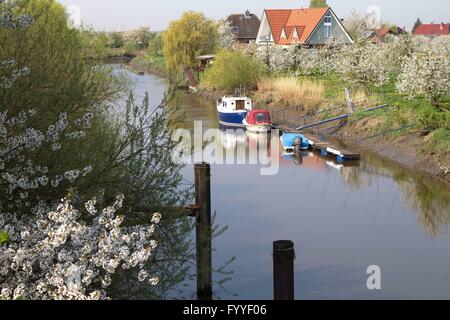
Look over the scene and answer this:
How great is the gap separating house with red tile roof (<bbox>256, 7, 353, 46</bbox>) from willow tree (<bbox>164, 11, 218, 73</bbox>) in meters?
6.23

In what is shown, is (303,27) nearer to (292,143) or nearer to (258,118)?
(258,118)

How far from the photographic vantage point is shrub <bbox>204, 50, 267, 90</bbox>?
49281 millimetres

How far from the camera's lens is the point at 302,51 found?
53.1m

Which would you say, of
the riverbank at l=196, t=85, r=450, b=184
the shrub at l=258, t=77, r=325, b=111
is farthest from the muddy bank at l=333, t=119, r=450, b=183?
the shrub at l=258, t=77, r=325, b=111

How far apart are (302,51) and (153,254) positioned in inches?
1754

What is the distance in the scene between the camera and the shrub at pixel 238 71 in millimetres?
49281

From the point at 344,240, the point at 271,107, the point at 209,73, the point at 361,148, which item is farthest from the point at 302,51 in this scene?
the point at 344,240

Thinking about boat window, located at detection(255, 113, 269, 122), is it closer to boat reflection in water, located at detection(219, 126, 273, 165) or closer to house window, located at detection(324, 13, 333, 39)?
boat reflection in water, located at detection(219, 126, 273, 165)

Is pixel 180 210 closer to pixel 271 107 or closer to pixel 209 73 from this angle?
pixel 271 107

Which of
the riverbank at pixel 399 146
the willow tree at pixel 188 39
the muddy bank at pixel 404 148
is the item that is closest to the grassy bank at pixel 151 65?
the willow tree at pixel 188 39

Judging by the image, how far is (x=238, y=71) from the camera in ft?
162

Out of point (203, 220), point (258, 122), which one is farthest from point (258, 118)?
point (203, 220)

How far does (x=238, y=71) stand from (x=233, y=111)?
40.3 ft
